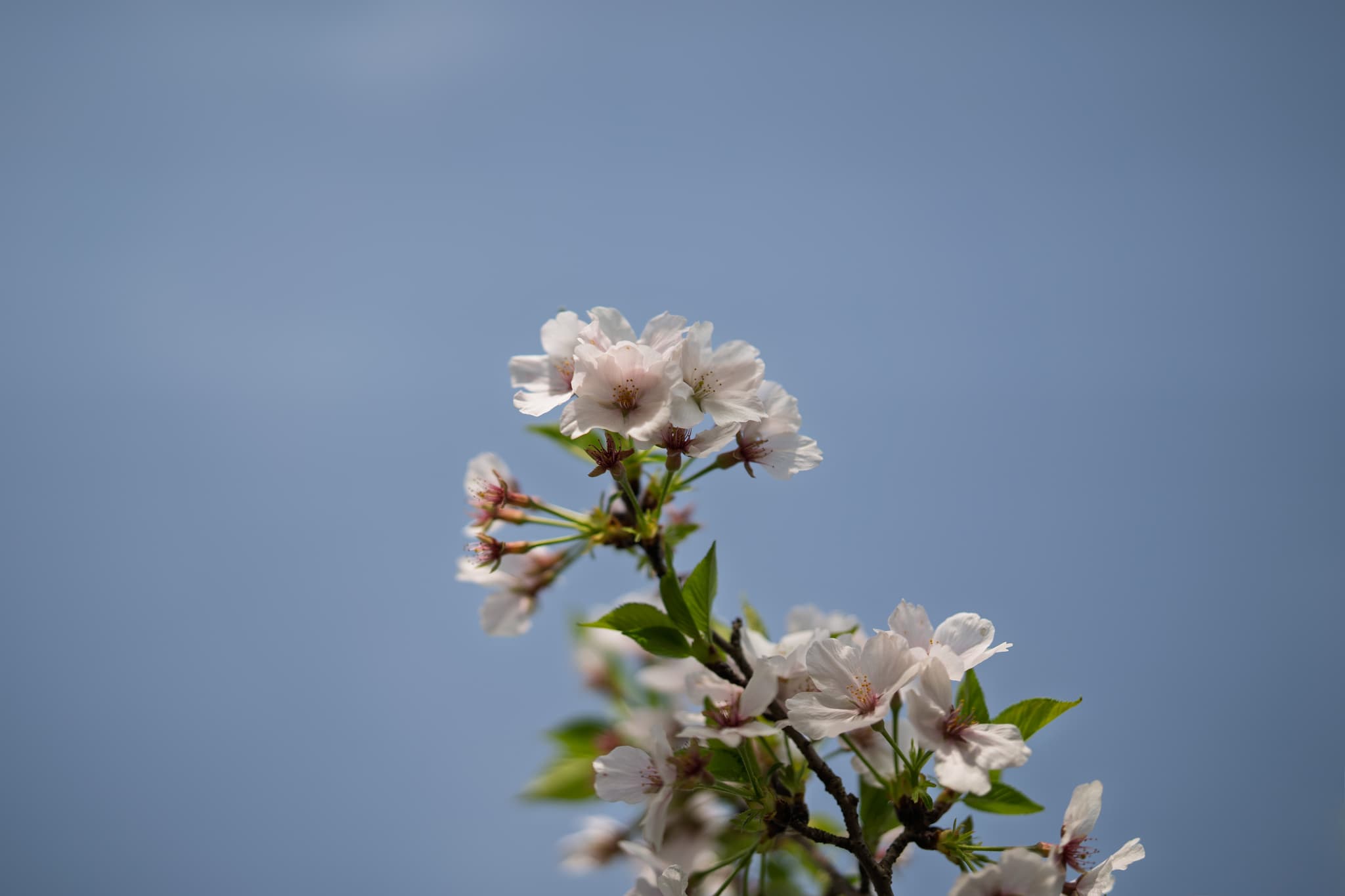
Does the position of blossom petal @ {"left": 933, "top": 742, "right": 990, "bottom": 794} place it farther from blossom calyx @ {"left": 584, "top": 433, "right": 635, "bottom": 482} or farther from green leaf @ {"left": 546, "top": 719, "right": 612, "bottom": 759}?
green leaf @ {"left": 546, "top": 719, "right": 612, "bottom": 759}

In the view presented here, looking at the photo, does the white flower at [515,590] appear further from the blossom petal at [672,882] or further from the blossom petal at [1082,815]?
the blossom petal at [1082,815]

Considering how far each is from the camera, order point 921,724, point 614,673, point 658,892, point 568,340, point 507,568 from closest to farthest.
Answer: point 921,724 < point 658,892 < point 568,340 < point 507,568 < point 614,673

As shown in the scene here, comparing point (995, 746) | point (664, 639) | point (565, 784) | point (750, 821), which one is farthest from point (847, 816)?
point (565, 784)

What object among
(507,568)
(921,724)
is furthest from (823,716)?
(507,568)

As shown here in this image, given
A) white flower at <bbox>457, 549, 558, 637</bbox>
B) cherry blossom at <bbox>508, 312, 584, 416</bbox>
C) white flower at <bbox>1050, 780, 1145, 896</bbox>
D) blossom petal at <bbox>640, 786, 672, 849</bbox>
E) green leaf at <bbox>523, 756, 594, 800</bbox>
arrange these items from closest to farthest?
white flower at <bbox>1050, 780, 1145, 896</bbox> < blossom petal at <bbox>640, 786, 672, 849</bbox> < cherry blossom at <bbox>508, 312, 584, 416</bbox> < white flower at <bbox>457, 549, 558, 637</bbox> < green leaf at <bbox>523, 756, 594, 800</bbox>

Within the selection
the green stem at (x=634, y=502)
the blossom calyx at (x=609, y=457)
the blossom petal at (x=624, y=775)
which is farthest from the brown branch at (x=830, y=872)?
the blossom calyx at (x=609, y=457)

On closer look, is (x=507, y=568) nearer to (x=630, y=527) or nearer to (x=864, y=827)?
(x=630, y=527)

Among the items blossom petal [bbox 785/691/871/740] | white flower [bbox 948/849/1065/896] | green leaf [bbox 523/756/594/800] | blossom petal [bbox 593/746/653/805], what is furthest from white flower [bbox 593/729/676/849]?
green leaf [bbox 523/756/594/800]
